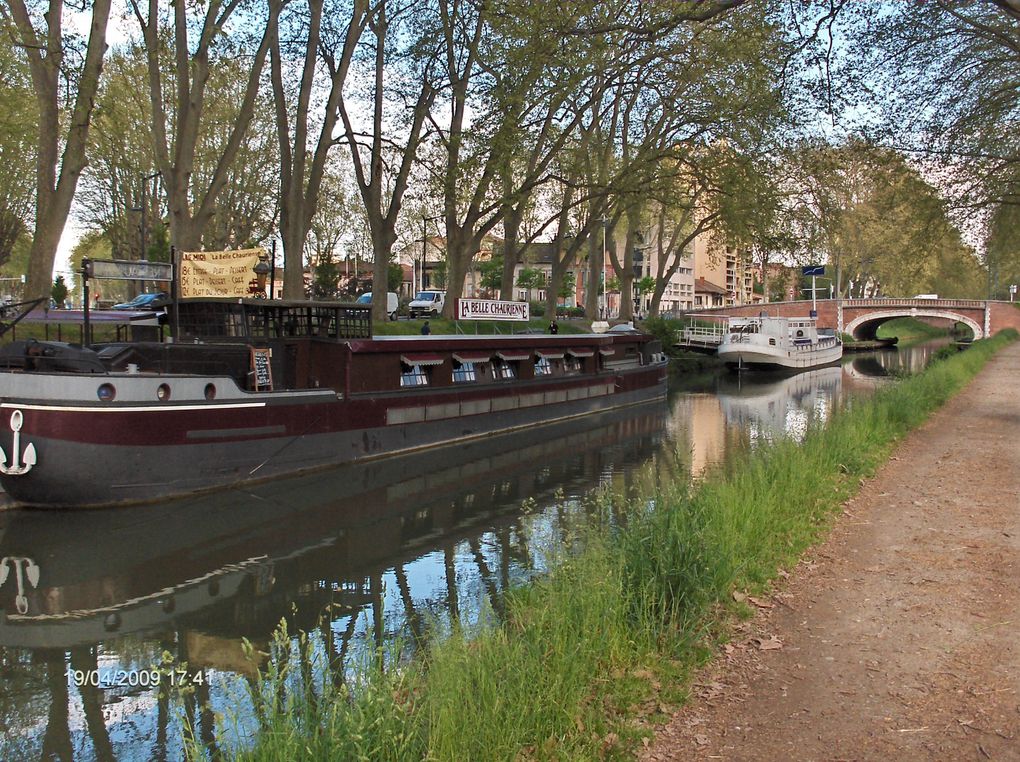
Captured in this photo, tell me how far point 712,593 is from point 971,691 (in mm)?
2012

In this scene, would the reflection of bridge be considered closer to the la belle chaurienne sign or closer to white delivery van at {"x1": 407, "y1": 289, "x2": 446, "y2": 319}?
white delivery van at {"x1": 407, "y1": 289, "x2": 446, "y2": 319}

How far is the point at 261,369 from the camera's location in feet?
57.7

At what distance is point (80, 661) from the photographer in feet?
28.0

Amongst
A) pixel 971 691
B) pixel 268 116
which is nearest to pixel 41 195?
pixel 971 691

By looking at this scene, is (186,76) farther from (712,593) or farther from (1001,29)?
(712,593)

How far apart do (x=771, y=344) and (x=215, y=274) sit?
37925mm

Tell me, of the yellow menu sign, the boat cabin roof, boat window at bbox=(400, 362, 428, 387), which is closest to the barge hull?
boat window at bbox=(400, 362, 428, 387)

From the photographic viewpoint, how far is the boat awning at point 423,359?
20.5 meters

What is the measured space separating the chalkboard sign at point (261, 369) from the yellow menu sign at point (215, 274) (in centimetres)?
138

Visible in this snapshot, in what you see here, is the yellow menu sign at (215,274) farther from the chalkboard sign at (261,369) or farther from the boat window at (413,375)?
Answer: the boat window at (413,375)

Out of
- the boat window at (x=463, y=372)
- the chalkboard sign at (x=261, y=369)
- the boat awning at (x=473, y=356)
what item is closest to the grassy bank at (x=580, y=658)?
the chalkboard sign at (x=261, y=369)

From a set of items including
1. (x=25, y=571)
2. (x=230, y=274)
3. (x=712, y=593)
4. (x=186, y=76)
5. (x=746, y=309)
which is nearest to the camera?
(x=712, y=593)
